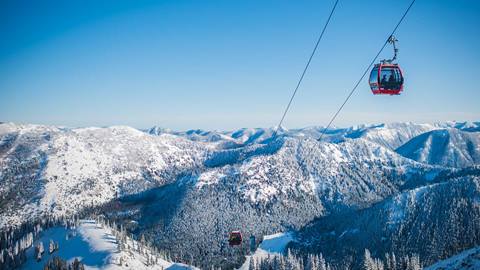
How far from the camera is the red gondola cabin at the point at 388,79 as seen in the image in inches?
1577

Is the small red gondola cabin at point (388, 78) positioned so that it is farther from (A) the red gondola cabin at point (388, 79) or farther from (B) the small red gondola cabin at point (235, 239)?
(B) the small red gondola cabin at point (235, 239)

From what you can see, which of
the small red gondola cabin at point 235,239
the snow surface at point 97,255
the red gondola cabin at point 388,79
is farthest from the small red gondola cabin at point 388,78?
the snow surface at point 97,255

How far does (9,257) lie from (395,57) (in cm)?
20290

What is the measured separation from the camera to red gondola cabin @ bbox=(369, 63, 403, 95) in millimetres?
40062

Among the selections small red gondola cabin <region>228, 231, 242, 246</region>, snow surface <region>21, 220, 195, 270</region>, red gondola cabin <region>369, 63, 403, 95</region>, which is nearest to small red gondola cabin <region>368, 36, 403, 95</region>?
red gondola cabin <region>369, 63, 403, 95</region>

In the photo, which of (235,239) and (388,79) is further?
(235,239)

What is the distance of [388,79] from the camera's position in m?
40.4

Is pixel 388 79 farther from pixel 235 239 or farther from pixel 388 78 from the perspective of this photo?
pixel 235 239

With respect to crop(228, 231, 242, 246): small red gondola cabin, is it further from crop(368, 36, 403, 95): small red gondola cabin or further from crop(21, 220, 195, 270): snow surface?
crop(21, 220, 195, 270): snow surface

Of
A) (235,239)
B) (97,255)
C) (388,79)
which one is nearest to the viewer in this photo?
(388,79)

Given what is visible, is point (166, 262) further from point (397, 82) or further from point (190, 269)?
point (397, 82)

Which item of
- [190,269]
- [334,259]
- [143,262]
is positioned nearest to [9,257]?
[143,262]

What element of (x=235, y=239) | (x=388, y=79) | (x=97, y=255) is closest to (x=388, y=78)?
(x=388, y=79)

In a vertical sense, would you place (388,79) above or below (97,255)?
above
